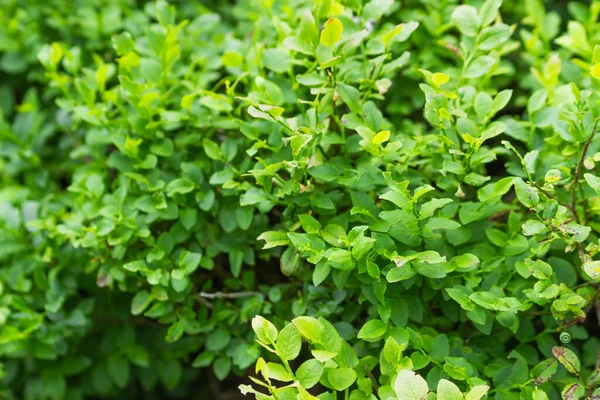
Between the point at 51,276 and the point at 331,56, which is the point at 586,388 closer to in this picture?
the point at 331,56

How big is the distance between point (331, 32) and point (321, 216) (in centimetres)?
40

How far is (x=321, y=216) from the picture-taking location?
148 cm

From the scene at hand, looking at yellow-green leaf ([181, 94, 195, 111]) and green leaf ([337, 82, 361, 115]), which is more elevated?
green leaf ([337, 82, 361, 115])

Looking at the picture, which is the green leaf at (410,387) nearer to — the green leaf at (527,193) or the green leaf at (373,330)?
the green leaf at (373,330)

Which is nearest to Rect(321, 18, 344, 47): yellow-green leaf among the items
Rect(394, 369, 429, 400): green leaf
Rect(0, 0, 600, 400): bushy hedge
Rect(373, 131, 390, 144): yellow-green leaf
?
Rect(0, 0, 600, 400): bushy hedge

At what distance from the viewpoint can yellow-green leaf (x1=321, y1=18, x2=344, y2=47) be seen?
134 centimetres

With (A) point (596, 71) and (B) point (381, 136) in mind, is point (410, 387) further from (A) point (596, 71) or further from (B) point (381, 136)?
(A) point (596, 71)

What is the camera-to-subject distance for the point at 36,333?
1768 millimetres

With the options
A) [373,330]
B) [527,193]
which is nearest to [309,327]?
[373,330]

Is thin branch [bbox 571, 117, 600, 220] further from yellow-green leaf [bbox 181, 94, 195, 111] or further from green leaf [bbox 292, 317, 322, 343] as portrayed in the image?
yellow-green leaf [bbox 181, 94, 195, 111]

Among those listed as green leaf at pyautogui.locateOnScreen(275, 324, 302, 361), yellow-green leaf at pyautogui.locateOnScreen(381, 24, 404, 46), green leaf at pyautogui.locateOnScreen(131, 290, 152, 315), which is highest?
yellow-green leaf at pyautogui.locateOnScreen(381, 24, 404, 46)

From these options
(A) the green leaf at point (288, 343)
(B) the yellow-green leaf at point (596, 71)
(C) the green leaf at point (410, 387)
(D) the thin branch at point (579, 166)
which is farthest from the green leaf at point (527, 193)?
(A) the green leaf at point (288, 343)

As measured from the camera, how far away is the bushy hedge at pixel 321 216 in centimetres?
130

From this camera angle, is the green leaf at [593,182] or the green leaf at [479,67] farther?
the green leaf at [479,67]
